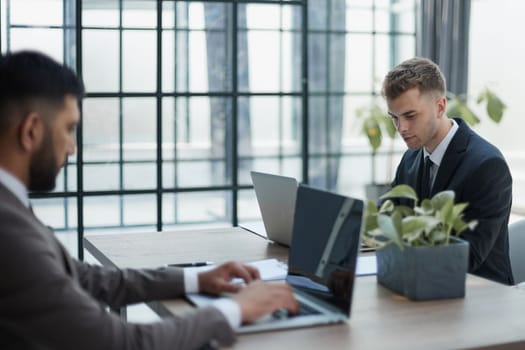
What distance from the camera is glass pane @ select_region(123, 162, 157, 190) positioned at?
5.22 metres

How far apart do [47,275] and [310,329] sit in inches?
25.8

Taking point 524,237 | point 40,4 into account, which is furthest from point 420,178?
point 40,4

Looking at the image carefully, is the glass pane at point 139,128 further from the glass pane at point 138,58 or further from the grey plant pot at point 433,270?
the grey plant pot at point 433,270

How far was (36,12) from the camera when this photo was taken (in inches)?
193

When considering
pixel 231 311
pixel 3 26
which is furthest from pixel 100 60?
pixel 231 311

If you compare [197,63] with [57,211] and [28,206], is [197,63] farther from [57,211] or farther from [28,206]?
[28,206]

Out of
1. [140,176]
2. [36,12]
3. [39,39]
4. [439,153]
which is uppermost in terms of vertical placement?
[36,12]

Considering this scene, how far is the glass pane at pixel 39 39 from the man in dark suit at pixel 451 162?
8.19ft

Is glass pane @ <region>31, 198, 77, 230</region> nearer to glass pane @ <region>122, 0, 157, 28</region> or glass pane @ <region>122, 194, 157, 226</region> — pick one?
glass pane @ <region>122, 194, 157, 226</region>

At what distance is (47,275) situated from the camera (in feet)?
5.25

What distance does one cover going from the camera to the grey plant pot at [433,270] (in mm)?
2170

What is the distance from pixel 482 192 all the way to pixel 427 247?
77cm

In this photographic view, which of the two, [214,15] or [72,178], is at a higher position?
[214,15]

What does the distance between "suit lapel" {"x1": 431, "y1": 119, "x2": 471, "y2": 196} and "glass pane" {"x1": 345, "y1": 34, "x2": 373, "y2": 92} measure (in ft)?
9.63
